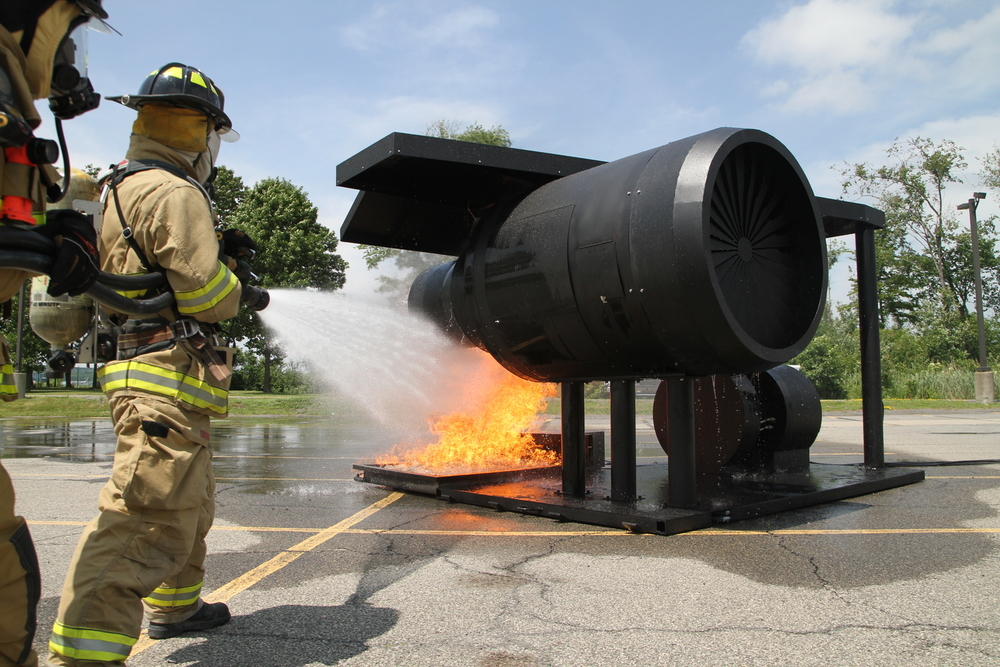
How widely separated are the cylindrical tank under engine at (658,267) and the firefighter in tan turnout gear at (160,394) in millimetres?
2298

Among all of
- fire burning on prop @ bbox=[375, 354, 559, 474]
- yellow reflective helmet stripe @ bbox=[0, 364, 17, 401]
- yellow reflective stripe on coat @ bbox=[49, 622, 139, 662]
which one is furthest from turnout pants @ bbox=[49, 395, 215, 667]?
fire burning on prop @ bbox=[375, 354, 559, 474]

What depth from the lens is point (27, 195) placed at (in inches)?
74.5

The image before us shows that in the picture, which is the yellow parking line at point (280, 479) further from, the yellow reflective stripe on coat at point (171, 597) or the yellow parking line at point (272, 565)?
the yellow reflective stripe on coat at point (171, 597)

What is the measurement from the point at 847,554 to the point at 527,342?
8.13 feet

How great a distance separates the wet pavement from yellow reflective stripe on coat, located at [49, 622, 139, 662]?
1.08 feet

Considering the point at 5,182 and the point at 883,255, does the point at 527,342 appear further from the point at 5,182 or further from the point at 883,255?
the point at 883,255

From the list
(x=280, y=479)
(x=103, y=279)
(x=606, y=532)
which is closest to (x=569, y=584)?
(x=606, y=532)

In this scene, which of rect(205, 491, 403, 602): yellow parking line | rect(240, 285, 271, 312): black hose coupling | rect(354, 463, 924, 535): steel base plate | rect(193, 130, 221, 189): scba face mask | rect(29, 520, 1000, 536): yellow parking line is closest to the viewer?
rect(240, 285, 271, 312): black hose coupling

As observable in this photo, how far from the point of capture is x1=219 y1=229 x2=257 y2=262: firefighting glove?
119 inches

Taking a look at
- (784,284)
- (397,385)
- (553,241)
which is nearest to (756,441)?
(784,284)

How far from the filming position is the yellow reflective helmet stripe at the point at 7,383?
6.82 feet

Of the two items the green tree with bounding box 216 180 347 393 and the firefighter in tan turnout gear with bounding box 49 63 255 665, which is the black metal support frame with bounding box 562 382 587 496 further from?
the green tree with bounding box 216 180 347 393

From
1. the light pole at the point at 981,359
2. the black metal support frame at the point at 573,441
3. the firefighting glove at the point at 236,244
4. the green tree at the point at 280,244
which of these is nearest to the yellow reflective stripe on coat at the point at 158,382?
the firefighting glove at the point at 236,244

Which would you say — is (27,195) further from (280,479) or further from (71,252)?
(280,479)
